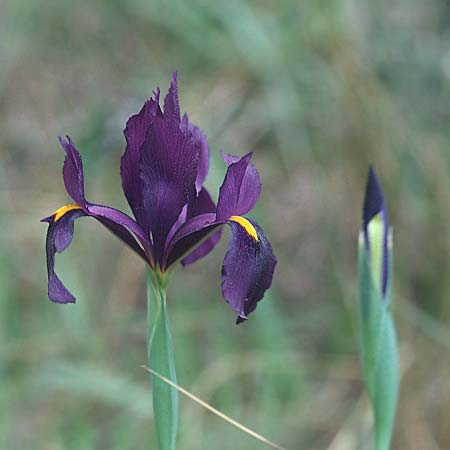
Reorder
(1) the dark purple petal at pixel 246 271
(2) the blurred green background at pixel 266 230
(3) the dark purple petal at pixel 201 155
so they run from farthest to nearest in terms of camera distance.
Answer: (2) the blurred green background at pixel 266 230 < (3) the dark purple petal at pixel 201 155 < (1) the dark purple petal at pixel 246 271

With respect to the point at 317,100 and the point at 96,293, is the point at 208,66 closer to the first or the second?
the point at 317,100

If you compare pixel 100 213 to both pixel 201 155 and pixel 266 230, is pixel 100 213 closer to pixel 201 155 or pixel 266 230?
pixel 201 155

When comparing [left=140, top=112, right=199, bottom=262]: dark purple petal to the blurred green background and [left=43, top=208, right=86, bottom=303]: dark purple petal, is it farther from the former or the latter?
the blurred green background

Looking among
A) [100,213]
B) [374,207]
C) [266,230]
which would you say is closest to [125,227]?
[100,213]

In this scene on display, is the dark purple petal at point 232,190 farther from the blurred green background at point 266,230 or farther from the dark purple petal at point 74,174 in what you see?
the blurred green background at point 266,230

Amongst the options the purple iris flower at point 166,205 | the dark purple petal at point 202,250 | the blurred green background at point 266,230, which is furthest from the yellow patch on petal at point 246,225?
the blurred green background at point 266,230
